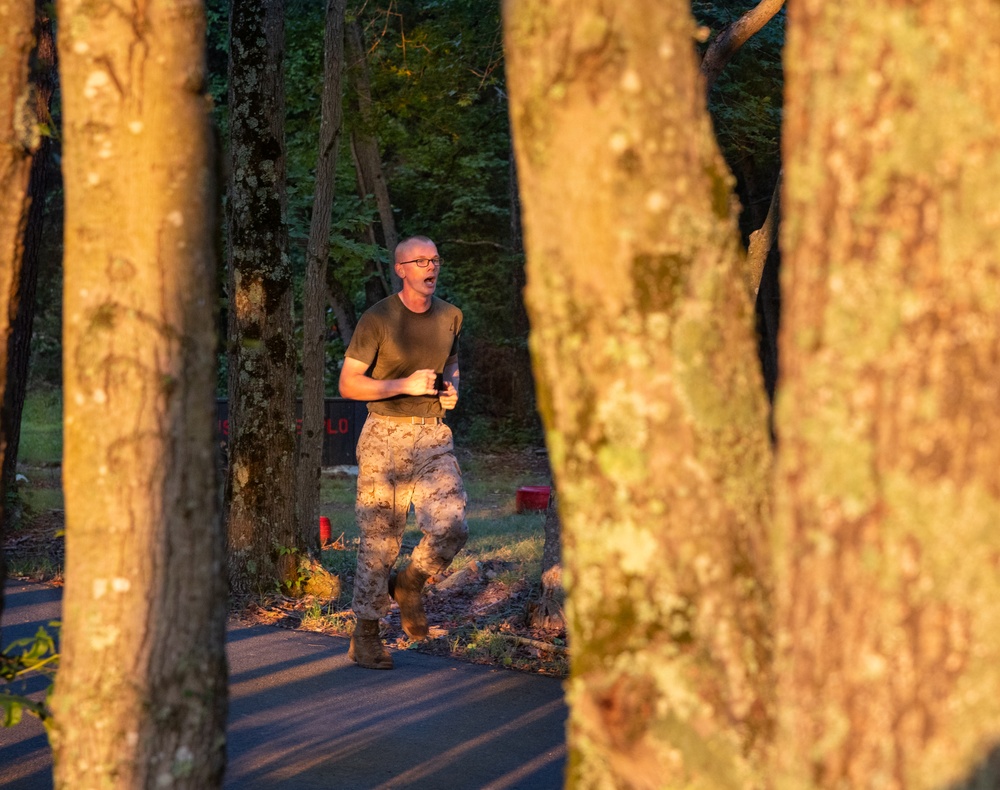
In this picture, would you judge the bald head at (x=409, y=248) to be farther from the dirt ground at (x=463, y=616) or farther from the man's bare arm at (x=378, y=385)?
the dirt ground at (x=463, y=616)

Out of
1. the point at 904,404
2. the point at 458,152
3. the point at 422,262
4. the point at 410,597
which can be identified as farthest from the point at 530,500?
the point at 904,404

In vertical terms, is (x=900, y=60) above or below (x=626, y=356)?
above

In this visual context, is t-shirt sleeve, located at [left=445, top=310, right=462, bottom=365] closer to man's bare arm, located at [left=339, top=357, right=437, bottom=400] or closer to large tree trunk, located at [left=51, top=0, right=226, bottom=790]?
man's bare arm, located at [left=339, top=357, right=437, bottom=400]

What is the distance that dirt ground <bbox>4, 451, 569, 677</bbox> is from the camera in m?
8.56

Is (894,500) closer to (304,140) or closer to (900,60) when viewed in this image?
(900,60)

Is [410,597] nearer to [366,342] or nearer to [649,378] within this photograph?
[366,342]

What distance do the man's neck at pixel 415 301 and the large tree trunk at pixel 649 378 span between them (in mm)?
5533

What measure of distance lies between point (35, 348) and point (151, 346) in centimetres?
4044

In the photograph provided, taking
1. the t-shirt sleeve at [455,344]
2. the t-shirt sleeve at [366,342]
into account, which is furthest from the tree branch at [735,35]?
the t-shirt sleeve at [366,342]

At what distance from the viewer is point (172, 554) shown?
3.42 meters

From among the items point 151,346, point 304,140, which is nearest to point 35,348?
point 304,140

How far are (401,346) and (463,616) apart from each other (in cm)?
274

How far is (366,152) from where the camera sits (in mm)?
28359

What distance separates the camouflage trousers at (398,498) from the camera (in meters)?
8.24
